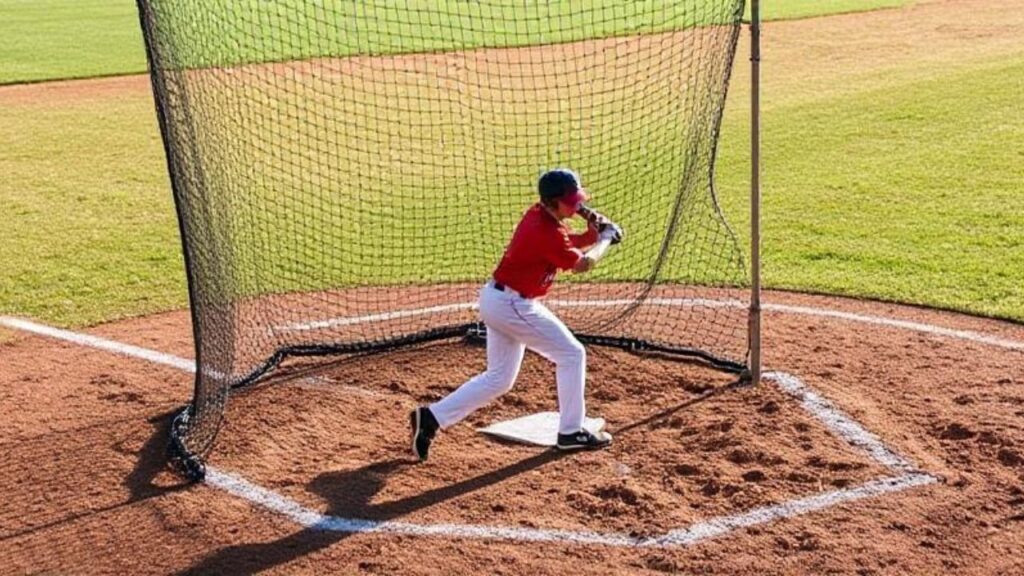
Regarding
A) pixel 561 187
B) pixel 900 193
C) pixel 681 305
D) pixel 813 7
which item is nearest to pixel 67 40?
pixel 813 7

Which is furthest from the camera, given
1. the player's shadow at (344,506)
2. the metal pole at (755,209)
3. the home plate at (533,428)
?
the metal pole at (755,209)

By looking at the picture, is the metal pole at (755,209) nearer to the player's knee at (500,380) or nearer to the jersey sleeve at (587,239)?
the jersey sleeve at (587,239)

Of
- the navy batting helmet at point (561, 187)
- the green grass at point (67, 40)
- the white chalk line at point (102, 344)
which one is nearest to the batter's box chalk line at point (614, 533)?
the navy batting helmet at point (561, 187)

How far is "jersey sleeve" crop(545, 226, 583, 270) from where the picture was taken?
8.05 metres

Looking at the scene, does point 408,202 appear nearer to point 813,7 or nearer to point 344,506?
point 344,506

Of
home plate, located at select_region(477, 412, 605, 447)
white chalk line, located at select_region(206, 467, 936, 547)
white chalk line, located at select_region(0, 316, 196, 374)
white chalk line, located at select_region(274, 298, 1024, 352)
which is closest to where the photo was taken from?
white chalk line, located at select_region(206, 467, 936, 547)

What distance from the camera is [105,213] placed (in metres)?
15.4

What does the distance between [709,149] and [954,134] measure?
887 centimetres

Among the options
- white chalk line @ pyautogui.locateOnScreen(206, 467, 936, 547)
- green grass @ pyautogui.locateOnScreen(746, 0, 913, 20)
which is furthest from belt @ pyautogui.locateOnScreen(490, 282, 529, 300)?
green grass @ pyautogui.locateOnScreen(746, 0, 913, 20)

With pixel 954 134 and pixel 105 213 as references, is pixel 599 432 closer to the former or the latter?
pixel 105 213

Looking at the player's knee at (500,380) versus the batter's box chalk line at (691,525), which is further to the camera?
the player's knee at (500,380)

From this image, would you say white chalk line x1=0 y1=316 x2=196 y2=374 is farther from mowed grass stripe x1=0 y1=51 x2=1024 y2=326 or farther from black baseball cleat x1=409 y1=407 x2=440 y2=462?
black baseball cleat x1=409 y1=407 x2=440 y2=462

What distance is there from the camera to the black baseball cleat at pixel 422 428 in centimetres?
826

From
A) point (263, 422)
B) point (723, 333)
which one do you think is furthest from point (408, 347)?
point (723, 333)
